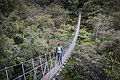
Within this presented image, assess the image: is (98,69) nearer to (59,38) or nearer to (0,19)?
(59,38)

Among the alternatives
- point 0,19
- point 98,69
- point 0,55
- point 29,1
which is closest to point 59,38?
point 98,69

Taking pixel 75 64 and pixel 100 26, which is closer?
pixel 75 64

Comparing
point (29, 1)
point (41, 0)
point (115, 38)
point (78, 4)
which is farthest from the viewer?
point (78, 4)

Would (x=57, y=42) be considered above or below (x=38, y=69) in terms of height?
above

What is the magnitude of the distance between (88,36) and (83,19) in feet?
14.3

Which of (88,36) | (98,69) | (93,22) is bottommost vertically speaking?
(98,69)

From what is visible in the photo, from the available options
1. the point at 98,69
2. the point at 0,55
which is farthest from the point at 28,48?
the point at 98,69

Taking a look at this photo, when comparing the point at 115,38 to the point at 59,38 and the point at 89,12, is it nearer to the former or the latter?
the point at 59,38

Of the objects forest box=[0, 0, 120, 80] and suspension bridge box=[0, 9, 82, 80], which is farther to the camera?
forest box=[0, 0, 120, 80]

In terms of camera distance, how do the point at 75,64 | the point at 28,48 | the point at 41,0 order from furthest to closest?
1. the point at 41,0
2. the point at 75,64
3. the point at 28,48

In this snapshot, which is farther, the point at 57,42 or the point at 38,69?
the point at 57,42

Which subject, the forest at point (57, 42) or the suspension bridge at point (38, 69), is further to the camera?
the forest at point (57, 42)

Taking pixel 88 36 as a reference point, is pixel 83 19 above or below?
above

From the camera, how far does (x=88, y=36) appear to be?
13.2 meters
